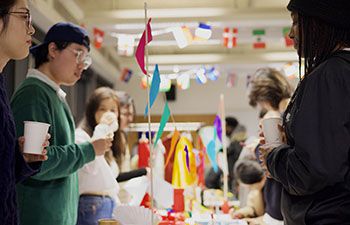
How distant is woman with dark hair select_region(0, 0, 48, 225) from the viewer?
136cm

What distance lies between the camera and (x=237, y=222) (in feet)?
7.59

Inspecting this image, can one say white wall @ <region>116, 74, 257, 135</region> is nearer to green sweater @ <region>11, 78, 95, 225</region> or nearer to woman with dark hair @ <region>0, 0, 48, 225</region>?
green sweater @ <region>11, 78, 95, 225</region>

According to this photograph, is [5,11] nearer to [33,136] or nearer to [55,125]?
[33,136]

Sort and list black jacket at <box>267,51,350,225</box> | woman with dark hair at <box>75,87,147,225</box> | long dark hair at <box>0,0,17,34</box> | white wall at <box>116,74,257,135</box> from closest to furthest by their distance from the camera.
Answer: black jacket at <box>267,51,350,225</box> → long dark hair at <box>0,0,17,34</box> → woman with dark hair at <box>75,87,147,225</box> → white wall at <box>116,74,257,135</box>

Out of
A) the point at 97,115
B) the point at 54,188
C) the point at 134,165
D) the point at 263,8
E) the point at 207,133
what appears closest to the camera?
the point at 54,188

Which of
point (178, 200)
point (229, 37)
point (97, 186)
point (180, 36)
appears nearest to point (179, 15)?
point (229, 37)

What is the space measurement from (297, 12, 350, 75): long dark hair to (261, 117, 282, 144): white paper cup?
23 cm

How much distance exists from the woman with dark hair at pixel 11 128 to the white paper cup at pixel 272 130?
2.57 feet

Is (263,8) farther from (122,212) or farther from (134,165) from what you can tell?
(122,212)

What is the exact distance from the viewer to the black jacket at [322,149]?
1259 mm

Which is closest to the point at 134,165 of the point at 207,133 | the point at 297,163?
the point at 207,133

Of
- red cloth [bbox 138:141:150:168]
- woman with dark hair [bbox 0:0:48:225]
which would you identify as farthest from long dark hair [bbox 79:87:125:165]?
woman with dark hair [bbox 0:0:48:225]

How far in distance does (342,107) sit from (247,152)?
7.90 feet

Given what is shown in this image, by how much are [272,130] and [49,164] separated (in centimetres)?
89
